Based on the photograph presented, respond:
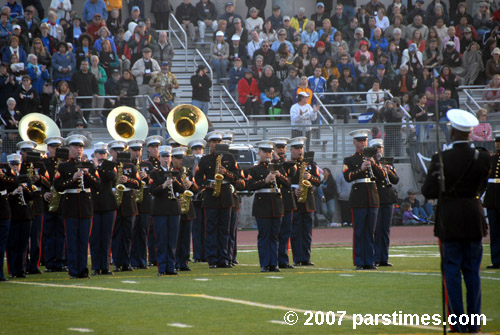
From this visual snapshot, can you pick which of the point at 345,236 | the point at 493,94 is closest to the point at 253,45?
the point at 493,94

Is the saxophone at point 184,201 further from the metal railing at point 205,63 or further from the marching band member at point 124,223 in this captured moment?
the metal railing at point 205,63

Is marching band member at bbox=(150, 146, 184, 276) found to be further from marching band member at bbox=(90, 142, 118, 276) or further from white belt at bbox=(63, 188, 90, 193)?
white belt at bbox=(63, 188, 90, 193)

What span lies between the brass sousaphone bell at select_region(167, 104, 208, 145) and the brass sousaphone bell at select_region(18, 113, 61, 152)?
2141mm

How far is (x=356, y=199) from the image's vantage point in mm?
13047

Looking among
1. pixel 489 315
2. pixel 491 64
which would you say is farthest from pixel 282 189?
pixel 491 64

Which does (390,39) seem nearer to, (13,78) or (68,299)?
(13,78)

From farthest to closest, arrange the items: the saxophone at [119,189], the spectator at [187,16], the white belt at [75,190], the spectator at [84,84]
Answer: the spectator at [187,16] < the spectator at [84,84] < the saxophone at [119,189] < the white belt at [75,190]

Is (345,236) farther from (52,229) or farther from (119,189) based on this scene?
(52,229)

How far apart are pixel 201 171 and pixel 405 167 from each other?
944cm

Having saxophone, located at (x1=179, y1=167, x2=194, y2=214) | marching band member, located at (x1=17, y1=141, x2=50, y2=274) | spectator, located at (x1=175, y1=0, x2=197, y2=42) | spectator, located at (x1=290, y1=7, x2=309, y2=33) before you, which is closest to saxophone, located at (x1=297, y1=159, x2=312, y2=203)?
saxophone, located at (x1=179, y1=167, x2=194, y2=214)

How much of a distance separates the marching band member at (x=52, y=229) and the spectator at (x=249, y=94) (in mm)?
9946

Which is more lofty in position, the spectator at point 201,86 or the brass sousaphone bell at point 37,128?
the spectator at point 201,86

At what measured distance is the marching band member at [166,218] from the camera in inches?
500

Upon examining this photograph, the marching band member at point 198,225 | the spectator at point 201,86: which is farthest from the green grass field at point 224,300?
the spectator at point 201,86
